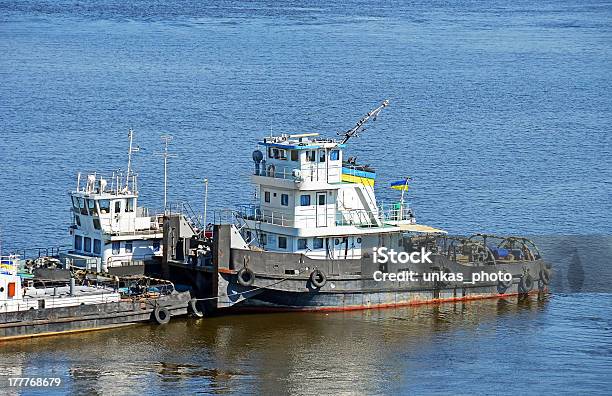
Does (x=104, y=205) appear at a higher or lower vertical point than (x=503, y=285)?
higher

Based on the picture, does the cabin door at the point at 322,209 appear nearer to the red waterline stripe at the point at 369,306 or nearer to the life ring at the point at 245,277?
the red waterline stripe at the point at 369,306

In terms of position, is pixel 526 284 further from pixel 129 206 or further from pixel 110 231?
pixel 110 231

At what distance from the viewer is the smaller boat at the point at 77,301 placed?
163ft

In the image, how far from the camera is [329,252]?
56.3 m

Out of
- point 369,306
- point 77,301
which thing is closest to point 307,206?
point 369,306

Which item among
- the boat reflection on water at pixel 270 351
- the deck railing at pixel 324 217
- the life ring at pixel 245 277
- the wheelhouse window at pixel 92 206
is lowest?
the boat reflection on water at pixel 270 351

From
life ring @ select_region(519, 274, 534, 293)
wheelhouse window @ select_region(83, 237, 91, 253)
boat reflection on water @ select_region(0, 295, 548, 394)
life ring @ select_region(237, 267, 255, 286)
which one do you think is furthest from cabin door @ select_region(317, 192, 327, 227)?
wheelhouse window @ select_region(83, 237, 91, 253)

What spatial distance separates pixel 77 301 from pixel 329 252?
10421 mm

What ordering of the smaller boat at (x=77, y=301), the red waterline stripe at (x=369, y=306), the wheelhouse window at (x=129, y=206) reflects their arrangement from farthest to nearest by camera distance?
the wheelhouse window at (x=129, y=206), the red waterline stripe at (x=369, y=306), the smaller boat at (x=77, y=301)

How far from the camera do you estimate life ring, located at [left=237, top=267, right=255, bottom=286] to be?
53500 mm

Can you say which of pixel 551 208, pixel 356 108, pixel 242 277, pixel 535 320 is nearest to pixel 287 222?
pixel 242 277

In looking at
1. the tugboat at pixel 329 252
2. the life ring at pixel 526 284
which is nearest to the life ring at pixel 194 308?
the tugboat at pixel 329 252

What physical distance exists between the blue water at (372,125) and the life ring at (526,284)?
138 cm

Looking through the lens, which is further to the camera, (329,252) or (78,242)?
(78,242)
